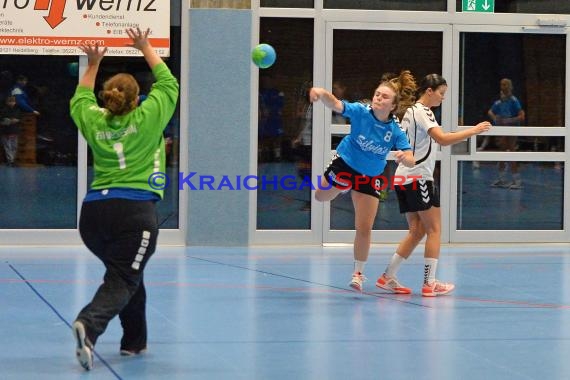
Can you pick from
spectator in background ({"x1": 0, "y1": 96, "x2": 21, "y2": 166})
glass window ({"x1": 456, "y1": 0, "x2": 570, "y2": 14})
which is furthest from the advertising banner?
glass window ({"x1": 456, "y1": 0, "x2": 570, "y2": 14})

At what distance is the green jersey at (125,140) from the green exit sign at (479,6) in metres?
8.10

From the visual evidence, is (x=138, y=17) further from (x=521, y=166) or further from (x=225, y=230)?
(x=521, y=166)

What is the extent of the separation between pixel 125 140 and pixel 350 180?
3438mm

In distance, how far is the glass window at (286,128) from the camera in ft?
45.9

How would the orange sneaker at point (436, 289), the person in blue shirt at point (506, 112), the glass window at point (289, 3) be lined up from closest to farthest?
the orange sneaker at point (436, 289) < the glass window at point (289, 3) < the person in blue shirt at point (506, 112)

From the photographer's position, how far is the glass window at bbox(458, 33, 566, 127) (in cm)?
1452

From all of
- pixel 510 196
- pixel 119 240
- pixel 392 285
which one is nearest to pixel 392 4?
pixel 510 196

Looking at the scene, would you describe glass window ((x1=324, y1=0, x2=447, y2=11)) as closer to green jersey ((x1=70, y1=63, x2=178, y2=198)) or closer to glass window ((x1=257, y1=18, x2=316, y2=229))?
glass window ((x1=257, y1=18, x2=316, y2=229))

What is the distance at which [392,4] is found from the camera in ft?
46.6

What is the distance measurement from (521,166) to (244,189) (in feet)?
11.6

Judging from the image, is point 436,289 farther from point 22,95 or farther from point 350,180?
point 22,95

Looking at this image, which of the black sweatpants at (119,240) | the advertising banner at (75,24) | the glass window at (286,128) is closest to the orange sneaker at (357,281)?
the black sweatpants at (119,240)

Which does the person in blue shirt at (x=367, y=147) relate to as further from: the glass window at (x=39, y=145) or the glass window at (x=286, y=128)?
the glass window at (x=39, y=145)

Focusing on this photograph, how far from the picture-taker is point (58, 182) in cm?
1382
